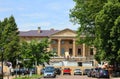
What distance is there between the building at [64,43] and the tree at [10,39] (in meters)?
25.2

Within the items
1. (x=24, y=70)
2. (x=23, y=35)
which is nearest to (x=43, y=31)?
(x=23, y=35)

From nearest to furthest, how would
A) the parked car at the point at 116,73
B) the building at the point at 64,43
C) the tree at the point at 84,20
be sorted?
the parked car at the point at 116,73
the tree at the point at 84,20
the building at the point at 64,43

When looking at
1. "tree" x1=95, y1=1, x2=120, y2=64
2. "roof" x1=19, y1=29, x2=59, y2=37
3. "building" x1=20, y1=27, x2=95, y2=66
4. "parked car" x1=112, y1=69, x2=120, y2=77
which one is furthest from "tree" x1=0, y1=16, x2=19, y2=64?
"tree" x1=95, y1=1, x2=120, y2=64

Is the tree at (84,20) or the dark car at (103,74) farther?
the tree at (84,20)

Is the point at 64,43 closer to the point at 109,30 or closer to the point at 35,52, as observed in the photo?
the point at 35,52

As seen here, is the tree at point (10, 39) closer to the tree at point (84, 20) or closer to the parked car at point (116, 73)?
the tree at point (84, 20)

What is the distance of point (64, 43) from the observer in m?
141

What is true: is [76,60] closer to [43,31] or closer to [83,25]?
[43,31]

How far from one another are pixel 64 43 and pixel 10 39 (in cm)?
3696

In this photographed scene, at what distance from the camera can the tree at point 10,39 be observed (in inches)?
4122

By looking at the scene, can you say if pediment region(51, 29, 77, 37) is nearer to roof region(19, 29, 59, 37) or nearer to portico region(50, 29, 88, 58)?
portico region(50, 29, 88, 58)

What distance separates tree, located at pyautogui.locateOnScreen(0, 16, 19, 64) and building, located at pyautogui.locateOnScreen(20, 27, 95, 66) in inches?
992

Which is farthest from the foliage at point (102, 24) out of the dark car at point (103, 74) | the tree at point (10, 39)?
the tree at point (10, 39)

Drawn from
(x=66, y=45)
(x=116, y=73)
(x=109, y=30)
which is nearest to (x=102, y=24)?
(x=109, y=30)
